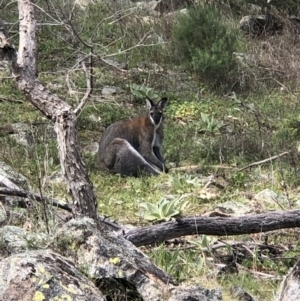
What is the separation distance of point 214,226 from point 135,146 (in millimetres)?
5173

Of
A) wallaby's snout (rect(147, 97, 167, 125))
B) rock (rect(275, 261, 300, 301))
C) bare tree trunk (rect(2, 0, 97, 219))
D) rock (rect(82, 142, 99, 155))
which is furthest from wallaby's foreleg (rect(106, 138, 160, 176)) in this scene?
rock (rect(275, 261, 300, 301))

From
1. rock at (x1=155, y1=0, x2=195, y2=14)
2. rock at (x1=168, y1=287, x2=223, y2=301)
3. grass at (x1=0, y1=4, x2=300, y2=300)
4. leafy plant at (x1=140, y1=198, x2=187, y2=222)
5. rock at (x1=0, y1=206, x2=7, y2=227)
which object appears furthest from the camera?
rock at (x1=155, y1=0, x2=195, y2=14)

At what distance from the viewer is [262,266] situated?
20.2ft

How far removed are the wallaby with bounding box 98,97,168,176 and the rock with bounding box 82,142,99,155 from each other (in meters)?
0.44

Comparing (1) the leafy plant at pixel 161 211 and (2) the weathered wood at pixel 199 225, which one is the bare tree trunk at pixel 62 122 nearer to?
(2) the weathered wood at pixel 199 225

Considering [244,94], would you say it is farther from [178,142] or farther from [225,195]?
[225,195]

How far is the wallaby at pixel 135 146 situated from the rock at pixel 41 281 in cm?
612

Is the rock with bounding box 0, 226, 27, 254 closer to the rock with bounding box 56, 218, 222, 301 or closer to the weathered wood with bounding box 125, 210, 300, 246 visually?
the rock with bounding box 56, 218, 222, 301

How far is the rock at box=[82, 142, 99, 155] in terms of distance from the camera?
36.1ft

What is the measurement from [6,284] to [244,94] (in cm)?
1093

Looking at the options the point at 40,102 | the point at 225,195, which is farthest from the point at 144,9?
the point at 40,102

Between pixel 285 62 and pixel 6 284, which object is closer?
pixel 6 284

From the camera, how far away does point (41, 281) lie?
390 centimetres

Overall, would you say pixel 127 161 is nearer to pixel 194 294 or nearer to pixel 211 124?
pixel 211 124
